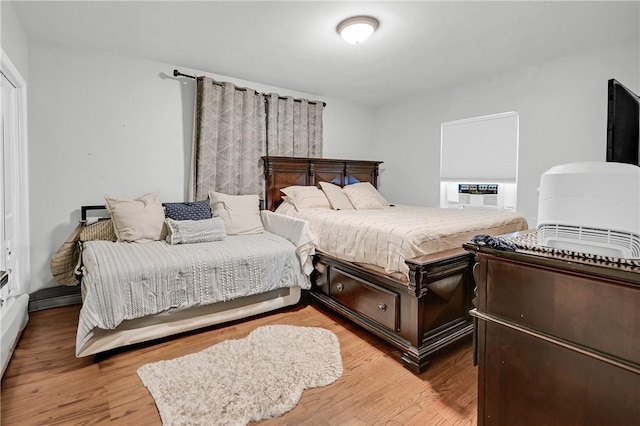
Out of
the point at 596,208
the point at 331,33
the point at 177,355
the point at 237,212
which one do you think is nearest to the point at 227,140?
the point at 237,212

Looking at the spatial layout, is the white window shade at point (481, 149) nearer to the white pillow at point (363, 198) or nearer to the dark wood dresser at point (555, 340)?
the white pillow at point (363, 198)

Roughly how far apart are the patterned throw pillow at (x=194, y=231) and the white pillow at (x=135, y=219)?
0.35 ft

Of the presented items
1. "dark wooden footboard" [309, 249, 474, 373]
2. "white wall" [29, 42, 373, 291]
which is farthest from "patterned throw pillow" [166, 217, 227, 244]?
"dark wooden footboard" [309, 249, 474, 373]

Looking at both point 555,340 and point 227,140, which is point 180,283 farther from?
point 555,340

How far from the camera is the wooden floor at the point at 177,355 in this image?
1.59 m

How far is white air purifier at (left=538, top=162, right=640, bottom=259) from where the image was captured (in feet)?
2.84

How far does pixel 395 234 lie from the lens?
2.22 m

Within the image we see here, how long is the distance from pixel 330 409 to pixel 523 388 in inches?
37.6

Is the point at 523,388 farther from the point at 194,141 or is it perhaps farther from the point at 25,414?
the point at 194,141

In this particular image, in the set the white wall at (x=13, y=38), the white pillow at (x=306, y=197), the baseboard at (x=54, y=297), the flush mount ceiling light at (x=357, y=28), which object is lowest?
the baseboard at (x=54, y=297)

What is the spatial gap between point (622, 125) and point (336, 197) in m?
2.75

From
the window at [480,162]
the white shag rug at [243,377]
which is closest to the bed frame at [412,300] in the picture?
the white shag rug at [243,377]

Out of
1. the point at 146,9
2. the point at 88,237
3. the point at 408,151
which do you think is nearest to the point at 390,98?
the point at 408,151

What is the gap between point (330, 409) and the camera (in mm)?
1657
